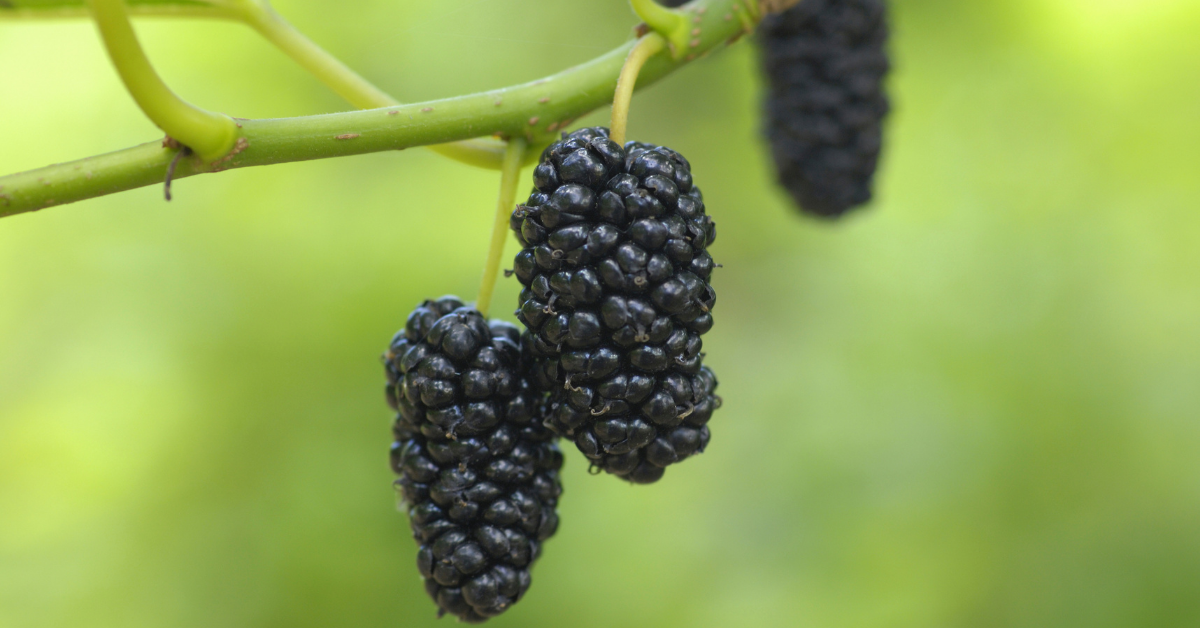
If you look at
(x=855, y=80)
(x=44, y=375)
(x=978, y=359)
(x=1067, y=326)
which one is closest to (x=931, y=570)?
(x=978, y=359)

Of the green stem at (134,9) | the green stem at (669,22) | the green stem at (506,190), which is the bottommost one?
the green stem at (506,190)

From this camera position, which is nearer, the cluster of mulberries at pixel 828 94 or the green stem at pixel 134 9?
the green stem at pixel 134 9

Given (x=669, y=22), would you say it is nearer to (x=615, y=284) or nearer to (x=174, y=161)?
(x=615, y=284)

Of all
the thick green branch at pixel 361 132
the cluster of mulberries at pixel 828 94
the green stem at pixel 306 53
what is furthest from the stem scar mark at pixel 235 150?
Answer: the cluster of mulberries at pixel 828 94

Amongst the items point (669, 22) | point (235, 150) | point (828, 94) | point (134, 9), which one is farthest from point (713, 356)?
point (235, 150)

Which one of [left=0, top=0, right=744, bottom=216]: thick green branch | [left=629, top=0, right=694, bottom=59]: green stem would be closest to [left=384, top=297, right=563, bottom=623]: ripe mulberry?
[left=0, top=0, right=744, bottom=216]: thick green branch

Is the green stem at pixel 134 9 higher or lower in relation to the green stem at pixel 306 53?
higher

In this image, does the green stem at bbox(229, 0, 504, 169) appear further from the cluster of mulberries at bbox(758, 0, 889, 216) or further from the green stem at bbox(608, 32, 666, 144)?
the cluster of mulberries at bbox(758, 0, 889, 216)

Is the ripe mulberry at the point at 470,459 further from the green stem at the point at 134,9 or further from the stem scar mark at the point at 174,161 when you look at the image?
the green stem at the point at 134,9
